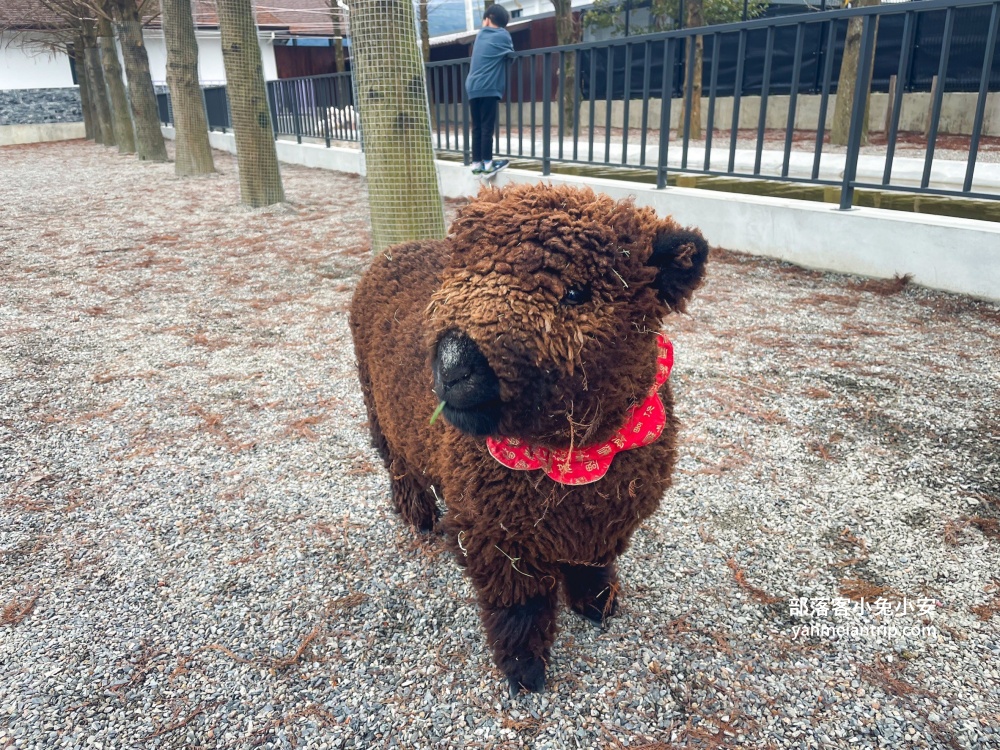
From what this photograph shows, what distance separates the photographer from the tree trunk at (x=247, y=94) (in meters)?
9.13

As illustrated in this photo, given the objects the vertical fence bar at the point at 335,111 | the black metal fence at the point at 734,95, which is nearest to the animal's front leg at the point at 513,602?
the black metal fence at the point at 734,95

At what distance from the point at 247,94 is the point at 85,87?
21.4 m

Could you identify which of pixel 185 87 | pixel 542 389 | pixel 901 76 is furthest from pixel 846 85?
pixel 542 389

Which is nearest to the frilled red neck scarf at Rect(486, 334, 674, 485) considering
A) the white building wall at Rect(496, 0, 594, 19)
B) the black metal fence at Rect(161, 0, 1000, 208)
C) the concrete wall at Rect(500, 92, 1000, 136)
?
the black metal fence at Rect(161, 0, 1000, 208)

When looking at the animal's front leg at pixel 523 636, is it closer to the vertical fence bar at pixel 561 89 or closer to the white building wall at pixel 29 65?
the vertical fence bar at pixel 561 89

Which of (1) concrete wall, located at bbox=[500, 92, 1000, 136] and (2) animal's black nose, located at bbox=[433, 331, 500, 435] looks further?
(1) concrete wall, located at bbox=[500, 92, 1000, 136]

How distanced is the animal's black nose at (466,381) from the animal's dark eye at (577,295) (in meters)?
0.23

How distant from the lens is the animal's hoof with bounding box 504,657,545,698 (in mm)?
2014

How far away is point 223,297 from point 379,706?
5.01 meters

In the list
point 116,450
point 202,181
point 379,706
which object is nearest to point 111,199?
point 202,181

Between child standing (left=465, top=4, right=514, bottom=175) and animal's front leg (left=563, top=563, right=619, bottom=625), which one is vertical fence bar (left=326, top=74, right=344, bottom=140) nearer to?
child standing (left=465, top=4, right=514, bottom=175)

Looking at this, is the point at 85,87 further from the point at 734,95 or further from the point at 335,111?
the point at 734,95

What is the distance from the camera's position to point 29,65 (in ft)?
93.8

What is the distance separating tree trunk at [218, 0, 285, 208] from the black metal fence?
2465 mm
